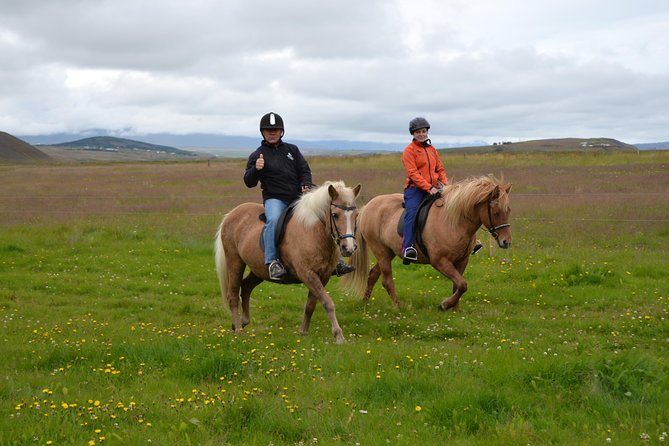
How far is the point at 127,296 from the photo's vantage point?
39.7 ft

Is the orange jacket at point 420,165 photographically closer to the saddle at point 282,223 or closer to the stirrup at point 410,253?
the stirrup at point 410,253

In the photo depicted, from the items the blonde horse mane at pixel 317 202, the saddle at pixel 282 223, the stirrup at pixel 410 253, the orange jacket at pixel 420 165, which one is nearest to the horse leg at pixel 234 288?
the saddle at pixel 282 223

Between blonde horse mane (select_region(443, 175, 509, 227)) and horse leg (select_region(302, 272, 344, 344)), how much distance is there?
9.31 ft

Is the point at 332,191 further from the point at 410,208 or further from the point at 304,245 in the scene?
the point at 410,208

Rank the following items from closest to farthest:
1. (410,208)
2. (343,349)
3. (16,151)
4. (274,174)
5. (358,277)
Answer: (343,349) → (274,174) → (410,208) → (358,277) → (16,151)

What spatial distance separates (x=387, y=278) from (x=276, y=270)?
9.78 feet

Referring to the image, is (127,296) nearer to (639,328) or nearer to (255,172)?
(255,172)

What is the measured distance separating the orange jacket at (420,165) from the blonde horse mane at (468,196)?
0.56m

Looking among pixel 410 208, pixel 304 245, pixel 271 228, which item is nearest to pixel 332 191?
pixel 304 245

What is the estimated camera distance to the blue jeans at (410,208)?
411 inches

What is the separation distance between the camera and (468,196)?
9.76m

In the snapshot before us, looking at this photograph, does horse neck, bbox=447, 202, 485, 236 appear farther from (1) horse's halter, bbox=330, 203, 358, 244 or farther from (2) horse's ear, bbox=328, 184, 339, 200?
(2) horse's ear, bbox=328, 184, 339, 200

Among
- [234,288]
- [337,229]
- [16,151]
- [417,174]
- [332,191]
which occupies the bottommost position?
[234,288]

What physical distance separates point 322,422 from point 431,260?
5.42 meters
